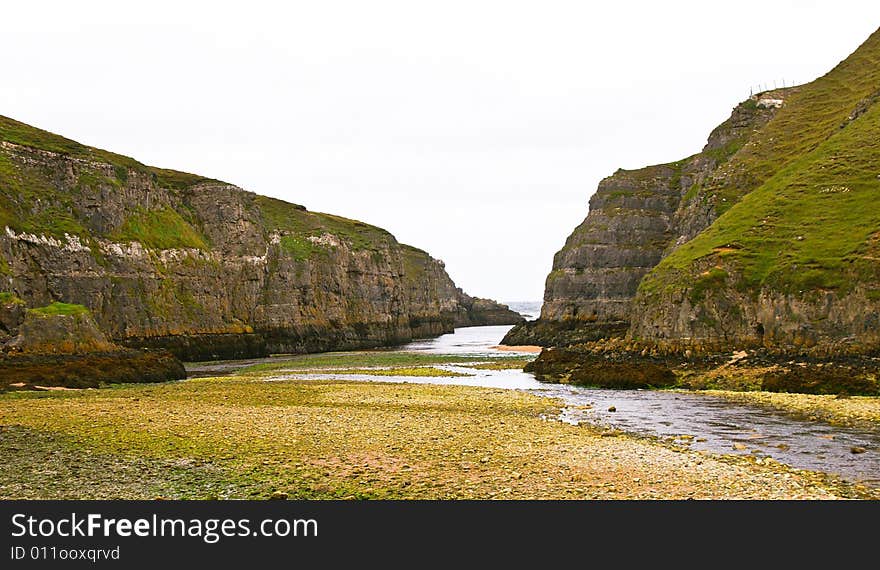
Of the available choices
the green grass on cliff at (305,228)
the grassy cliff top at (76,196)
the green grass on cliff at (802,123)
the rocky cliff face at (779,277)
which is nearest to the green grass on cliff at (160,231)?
the grassy cliff top at (76,196)

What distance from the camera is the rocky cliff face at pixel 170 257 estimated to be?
83875 mm

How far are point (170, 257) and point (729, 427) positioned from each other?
9036 centimetres

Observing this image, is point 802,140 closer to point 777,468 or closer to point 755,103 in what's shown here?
point 755,103

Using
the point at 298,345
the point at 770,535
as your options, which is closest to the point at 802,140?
the point at 298,345

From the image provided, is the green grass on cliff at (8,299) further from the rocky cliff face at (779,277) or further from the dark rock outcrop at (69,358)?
the rocky cliff face at (779,277)

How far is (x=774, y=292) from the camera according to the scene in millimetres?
58438

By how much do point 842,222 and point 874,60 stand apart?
2658 inches

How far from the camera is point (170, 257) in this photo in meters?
104

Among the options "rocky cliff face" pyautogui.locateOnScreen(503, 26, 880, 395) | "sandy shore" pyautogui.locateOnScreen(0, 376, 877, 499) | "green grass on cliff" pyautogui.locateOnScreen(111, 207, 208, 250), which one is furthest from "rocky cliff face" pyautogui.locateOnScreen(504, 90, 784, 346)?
"sandy shore" pyautogui.locateOnScreen(0, 376, 877, 499)

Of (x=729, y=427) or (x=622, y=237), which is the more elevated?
(x=622, y=237)

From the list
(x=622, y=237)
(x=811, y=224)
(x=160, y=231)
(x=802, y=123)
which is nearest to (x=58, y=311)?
(x=160, y=231)

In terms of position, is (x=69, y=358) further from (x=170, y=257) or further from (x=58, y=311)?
(x=170, y=257)

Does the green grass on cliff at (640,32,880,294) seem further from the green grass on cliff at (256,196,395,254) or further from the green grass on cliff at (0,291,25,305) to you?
the green grass on cliff at (256,196,395,254)

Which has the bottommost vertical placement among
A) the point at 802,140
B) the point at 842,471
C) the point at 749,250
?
the point at 842,471
